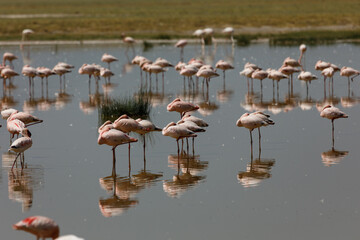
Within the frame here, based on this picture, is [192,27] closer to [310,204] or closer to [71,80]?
[71,80]

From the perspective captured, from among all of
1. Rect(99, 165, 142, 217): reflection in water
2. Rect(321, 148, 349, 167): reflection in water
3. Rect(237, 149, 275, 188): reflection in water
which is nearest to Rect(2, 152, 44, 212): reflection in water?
Rect(99, 165, 142, 217): reflection in water

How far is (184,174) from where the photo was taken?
36.6ft

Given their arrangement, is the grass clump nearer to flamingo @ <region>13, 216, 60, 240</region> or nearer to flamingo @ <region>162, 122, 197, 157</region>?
flamingo @ <region>162, 122, 197, 157</region>

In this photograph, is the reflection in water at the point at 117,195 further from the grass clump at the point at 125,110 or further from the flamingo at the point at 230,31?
the flamingo at the point at 230,31

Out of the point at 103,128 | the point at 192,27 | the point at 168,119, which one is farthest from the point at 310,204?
the point at 192,27

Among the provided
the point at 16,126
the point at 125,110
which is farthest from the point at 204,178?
the point at 125,110

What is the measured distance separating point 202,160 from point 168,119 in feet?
13.0

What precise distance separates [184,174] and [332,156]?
2537mm

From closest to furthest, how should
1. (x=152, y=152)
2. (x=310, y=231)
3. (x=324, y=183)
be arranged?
(x=310, y=231) → (x=324, y=183) → (x=152, y=152)

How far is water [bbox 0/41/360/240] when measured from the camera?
8586 millimetres

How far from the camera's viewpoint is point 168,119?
15820 mm

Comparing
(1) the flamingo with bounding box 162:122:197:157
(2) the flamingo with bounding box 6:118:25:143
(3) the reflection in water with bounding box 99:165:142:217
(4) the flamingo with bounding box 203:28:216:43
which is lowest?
(3) the reflection in water with bounding box 99:165:142:217

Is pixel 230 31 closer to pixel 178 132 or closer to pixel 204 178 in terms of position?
pixel 178 132

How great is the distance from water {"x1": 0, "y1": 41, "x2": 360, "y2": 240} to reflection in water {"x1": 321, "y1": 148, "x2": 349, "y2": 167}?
0.05 ft
